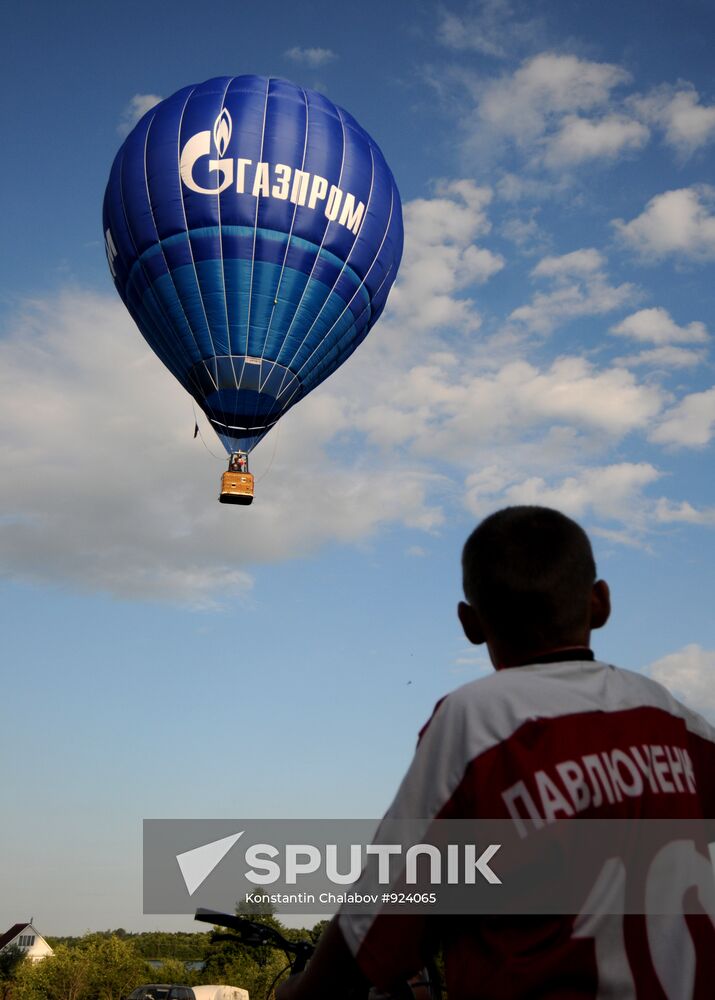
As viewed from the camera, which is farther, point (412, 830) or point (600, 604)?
point (600, 604)

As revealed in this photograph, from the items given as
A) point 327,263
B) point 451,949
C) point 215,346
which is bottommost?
point 451,949

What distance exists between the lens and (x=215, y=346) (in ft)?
79.4

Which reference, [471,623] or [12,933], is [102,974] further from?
[471,623]

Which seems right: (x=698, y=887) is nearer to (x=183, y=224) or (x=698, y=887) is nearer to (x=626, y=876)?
(x=626, y=876)

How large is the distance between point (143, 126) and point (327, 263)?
6.14 m

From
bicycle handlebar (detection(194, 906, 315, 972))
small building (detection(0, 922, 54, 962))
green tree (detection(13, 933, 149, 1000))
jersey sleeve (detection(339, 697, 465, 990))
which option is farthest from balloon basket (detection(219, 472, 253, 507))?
small building (detection(0, 922, 54, 962))

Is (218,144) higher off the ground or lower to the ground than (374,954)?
higher

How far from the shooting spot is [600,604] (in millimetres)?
2400

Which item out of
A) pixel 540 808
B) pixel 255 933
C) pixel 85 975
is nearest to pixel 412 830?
pixel 540 808

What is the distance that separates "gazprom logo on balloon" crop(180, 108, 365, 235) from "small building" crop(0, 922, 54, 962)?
84.7 meters

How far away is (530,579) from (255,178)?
22826mm

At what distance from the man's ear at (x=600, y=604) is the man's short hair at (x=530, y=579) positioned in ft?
0.24

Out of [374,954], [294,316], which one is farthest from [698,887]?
[294,316]

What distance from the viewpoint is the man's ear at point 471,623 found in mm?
2346
